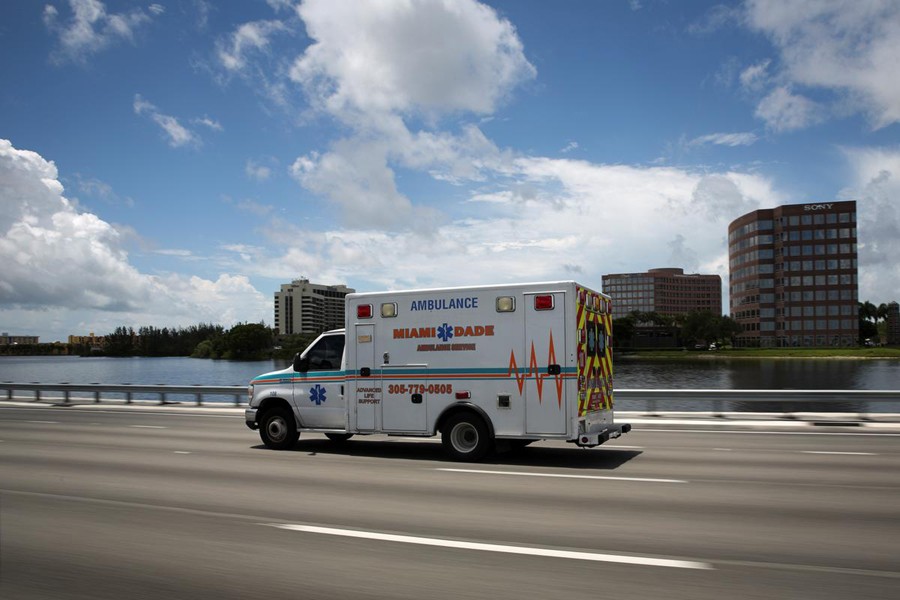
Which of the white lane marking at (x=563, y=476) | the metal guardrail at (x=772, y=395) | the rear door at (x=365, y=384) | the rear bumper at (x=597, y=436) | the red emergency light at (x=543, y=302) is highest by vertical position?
the red emergency light at (x=543, y=302)

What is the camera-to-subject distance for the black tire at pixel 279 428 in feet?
44.7

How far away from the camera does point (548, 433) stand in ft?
36.9

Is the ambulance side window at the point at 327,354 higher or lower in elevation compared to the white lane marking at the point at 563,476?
higher

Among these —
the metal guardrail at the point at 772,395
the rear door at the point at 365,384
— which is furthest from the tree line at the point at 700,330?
the rear door at the point at 365,384

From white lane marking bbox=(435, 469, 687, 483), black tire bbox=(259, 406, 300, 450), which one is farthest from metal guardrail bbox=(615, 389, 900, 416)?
black tire bbox=(259, 406, 300, 450)

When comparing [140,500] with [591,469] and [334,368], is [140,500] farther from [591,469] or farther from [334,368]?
[591,469]

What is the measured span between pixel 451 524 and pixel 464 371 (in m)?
4.84

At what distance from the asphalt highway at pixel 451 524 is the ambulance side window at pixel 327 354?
5.20 ft

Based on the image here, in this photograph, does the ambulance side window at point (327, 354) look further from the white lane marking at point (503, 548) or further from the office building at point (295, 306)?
the office building at point (295, 306)

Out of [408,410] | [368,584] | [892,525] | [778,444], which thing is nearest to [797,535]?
[892,525]

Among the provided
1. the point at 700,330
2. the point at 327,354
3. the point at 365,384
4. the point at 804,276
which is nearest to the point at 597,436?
the point at 365,384

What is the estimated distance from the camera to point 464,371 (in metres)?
11.9

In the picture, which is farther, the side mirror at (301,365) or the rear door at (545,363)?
the side mirror at (301,365)

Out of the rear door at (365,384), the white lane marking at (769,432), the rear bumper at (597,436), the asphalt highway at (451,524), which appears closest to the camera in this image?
the asphalt highway at (451,524)
